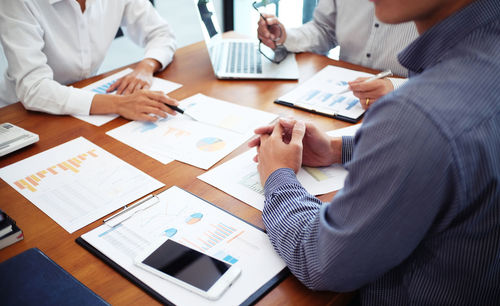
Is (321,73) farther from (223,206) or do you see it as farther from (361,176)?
(361,176)

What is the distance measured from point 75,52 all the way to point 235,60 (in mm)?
651

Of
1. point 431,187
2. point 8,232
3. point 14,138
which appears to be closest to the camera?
point 431,187

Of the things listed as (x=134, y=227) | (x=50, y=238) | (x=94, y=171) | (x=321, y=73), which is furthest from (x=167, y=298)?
(x=321, y=73)

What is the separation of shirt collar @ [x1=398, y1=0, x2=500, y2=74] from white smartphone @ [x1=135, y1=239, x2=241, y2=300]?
1.56ft

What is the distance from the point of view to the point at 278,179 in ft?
2.65

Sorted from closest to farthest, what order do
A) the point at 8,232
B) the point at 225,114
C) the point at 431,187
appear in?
1. the point at 431,187
2. the point at 8,232
3. the point at 225,114

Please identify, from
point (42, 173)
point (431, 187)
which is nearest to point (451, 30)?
point (431, 187)

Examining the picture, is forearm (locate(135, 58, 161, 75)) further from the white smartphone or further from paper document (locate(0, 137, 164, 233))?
the white smartphone

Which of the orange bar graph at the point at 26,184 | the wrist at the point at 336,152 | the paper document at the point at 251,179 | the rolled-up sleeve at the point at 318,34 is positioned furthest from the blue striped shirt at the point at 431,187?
the rolled-up sleeve at the point at 318,34

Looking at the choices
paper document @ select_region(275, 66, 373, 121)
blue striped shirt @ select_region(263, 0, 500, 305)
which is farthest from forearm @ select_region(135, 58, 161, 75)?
blue striped shirt @ select_region(263, 0, 500, 305)

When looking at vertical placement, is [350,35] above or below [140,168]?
above

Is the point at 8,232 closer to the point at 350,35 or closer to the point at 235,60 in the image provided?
the point at 235,60

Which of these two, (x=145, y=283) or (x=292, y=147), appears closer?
(x=145, y=283)

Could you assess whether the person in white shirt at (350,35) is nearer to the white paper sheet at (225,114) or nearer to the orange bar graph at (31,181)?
the white paper sheet at (225,114)
